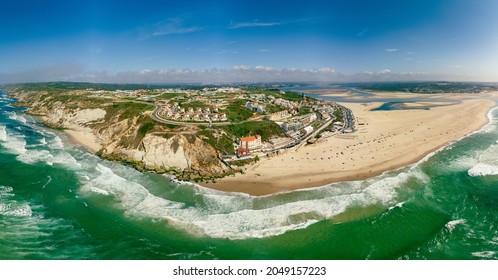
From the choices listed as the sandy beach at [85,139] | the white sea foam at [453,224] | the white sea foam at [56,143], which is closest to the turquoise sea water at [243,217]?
the white sea foam at [453,224]

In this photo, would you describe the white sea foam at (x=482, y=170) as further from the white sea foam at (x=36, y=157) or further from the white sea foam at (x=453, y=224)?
the white sea foam at (x=36, y=157)

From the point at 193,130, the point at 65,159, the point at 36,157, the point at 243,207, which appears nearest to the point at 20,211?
the point at 65,159

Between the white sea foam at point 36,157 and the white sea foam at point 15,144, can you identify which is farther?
the white sea foam at point 15,144

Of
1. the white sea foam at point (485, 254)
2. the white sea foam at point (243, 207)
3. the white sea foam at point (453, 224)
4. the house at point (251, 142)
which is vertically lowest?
the white sea foam at point (485, 254)

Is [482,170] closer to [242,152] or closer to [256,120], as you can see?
[242,152]

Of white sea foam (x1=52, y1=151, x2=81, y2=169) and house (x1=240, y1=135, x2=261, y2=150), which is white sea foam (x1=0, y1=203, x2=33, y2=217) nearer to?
white sea foam (x1=52, y1=151, x2=81, y2=169)

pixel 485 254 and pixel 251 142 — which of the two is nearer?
pixel 485 254

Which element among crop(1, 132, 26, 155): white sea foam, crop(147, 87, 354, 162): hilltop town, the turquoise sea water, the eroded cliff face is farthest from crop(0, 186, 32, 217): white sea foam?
crop(147, 87, 354, 162): hilltop town
